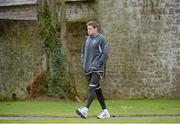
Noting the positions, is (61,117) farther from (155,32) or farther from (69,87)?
(155,32)

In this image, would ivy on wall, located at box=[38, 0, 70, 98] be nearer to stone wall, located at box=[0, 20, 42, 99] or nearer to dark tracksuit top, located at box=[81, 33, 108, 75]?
stone wall, located at box=[0, 20, 42, 99]

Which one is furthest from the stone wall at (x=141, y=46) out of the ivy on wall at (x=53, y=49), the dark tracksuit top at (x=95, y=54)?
the dark tracksuit top at (x=95, y=54)

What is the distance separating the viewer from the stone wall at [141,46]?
24828 millimetres

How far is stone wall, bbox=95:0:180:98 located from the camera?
24.8 meters

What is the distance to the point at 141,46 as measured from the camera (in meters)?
25.3

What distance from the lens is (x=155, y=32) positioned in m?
25.0

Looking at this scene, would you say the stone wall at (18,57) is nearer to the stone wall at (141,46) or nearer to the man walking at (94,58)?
the stone wall at (141,46)

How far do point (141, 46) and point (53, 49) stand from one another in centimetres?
447

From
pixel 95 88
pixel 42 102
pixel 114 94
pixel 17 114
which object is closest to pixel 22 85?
pixel 114 94

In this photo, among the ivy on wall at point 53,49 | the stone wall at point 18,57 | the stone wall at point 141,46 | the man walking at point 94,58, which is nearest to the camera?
the man walking at point 94,58

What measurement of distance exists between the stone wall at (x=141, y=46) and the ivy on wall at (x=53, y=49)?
400 centimetres

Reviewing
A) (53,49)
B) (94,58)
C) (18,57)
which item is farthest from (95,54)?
(18,57)

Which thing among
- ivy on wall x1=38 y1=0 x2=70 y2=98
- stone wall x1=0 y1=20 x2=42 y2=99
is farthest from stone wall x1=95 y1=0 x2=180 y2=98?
ivy on wall x1=38 y1=0 x2=70 y2=98

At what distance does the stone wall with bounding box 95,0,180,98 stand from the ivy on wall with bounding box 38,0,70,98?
4.00 meters
